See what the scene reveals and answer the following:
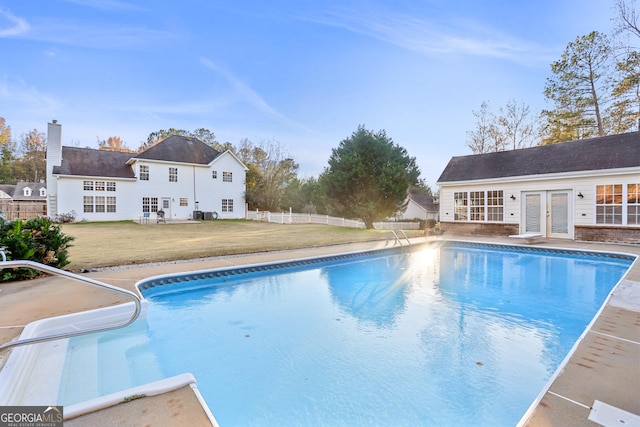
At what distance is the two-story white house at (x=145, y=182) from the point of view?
22047 mm

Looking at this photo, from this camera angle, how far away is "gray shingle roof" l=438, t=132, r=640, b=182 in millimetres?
11902

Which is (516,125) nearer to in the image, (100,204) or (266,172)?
(266,172)

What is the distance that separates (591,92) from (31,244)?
94.8 ft

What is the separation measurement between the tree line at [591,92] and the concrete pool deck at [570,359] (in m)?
18.2

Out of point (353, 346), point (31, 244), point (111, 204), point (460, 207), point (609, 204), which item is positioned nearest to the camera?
point (353, 346)

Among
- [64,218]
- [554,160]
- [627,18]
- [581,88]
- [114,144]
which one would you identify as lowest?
[64,218]

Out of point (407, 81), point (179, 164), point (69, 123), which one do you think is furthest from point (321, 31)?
point (69, 123)

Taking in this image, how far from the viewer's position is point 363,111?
2019cm

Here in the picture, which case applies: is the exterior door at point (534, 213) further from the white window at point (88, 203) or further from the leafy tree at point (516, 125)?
the white window at point (88, 203)

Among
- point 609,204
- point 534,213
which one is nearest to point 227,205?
point 534,213

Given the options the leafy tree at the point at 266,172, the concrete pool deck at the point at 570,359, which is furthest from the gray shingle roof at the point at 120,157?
the concrete pool deck at the point at 570,359

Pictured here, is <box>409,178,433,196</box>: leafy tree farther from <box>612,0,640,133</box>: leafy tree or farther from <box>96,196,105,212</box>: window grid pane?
<box>96,196,105,212</box>: window grid pane

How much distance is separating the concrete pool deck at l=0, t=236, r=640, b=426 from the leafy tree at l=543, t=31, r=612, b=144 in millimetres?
18972

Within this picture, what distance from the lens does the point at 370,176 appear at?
1972 centimetres
